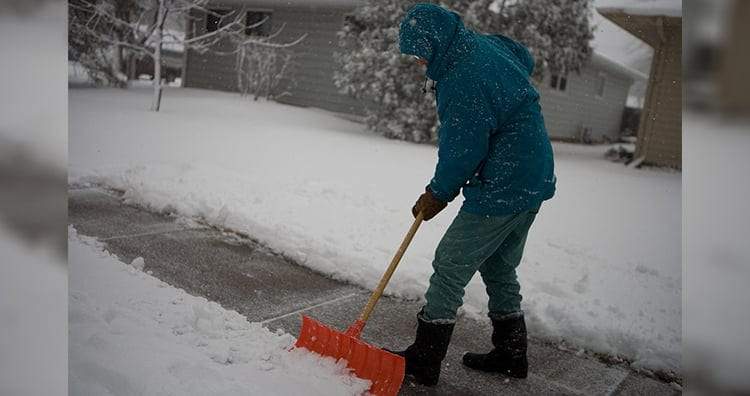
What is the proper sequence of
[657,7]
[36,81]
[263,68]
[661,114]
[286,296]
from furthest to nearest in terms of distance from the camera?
[263,68] → [661,114] → [286,296] → [657,7] → [36,81]

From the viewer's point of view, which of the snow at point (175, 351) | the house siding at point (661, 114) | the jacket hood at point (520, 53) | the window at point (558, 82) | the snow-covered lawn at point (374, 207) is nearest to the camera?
the snow at point (175, 351)

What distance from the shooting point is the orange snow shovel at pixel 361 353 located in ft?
7.12

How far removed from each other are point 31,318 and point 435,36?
1.72m

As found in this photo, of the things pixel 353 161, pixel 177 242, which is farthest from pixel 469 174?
pixel 353 161

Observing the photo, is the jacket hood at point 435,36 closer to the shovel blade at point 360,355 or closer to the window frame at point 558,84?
the shovel blade at point 360,355

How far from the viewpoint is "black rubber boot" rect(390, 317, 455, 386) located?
2322 millimetres

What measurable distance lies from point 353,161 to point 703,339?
7368mm

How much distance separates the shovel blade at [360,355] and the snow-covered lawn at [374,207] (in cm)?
112

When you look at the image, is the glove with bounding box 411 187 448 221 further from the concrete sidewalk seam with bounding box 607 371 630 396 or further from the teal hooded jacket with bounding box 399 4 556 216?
the concrete sidewalk seam with bounding box 607 371 630 396

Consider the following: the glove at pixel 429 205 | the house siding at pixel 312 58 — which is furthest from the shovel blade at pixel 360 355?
the house siding at pixel 312 58

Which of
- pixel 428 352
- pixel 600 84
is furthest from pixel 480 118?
pixel 600 84

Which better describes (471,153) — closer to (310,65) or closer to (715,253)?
(715,253)

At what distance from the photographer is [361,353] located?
2.26 m

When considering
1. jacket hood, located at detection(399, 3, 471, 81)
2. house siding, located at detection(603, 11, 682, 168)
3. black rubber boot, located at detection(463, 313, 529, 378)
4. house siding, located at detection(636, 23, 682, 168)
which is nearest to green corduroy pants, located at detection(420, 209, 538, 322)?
black rubber boot, located at detection(463, 313, 529, 378)
